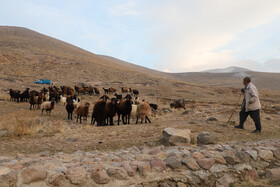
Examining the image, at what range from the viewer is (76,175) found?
2.99 m

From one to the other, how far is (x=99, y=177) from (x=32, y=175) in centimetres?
99

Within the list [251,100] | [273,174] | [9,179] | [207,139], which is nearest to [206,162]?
[273,174]

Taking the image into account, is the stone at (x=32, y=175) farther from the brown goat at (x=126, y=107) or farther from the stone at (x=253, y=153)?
the brown goat at (x=126, y=107)

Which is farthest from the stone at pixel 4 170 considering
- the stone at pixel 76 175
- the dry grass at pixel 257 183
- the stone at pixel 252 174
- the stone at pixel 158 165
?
the stone at pixel 252 174

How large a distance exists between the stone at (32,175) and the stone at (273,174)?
14.3 feet

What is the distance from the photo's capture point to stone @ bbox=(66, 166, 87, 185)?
9.62 ft

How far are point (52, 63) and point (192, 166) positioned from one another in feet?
144

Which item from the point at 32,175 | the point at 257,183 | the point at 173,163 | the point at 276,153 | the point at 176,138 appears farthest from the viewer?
the point at 176,138

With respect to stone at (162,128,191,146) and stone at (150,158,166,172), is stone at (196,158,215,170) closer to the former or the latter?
stone at (150,158,166,172)

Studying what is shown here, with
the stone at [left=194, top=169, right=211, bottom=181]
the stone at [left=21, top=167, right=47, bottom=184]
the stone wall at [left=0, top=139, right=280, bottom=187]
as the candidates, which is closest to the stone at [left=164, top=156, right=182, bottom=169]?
the stone wall at [left=0, top=139, right=280, bottom=187]

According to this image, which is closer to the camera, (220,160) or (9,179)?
(9,179)

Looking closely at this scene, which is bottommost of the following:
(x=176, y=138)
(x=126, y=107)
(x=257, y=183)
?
(x=257, y=183)

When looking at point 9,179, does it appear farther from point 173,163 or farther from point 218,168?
point 218,168

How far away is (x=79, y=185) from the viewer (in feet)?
9.59
